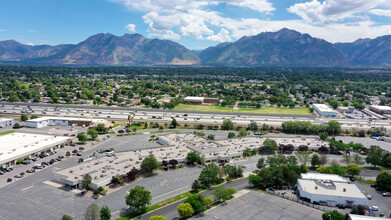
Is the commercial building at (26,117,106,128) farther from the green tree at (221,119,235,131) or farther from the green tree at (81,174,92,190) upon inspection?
the green tree at (81,174,92,190)

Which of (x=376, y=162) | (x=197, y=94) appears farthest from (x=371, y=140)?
(x=197, y=94)

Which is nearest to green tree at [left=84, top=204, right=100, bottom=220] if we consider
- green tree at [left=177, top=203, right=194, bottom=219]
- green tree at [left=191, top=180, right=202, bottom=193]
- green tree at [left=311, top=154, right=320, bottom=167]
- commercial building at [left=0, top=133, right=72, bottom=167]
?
green tree at [left=177, top=203, right=194, bottom=219]

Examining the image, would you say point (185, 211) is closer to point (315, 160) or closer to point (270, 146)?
point (315, 160)

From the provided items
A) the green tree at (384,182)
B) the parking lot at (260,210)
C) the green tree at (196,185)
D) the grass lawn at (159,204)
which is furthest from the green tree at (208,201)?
the green tree at (384,182)

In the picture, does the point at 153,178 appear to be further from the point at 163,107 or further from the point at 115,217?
the point at 163,107

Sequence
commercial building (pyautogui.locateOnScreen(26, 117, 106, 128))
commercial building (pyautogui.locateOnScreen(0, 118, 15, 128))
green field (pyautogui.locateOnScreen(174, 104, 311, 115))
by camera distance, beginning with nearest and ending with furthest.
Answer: commercial building (pyautogui.locateOnScreen(0, 118, 15, 128)) < commercial building (pyautogui.locateOnScreen(26, 117, 106, 128)) < green field (pyautogui.locateOnScreen(174, 104, 311, 115))

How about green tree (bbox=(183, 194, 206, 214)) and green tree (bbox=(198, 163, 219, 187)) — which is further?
green tree (bbox=(198, 163, 219, 187))

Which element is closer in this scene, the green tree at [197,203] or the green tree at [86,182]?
the green tree at [197,203]

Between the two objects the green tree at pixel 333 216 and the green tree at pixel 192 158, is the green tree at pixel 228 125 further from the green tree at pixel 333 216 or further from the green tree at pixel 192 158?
the green tree at pixel 333 216
